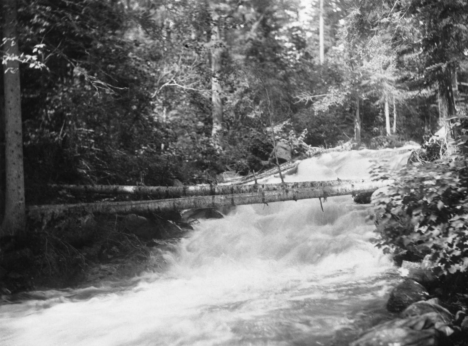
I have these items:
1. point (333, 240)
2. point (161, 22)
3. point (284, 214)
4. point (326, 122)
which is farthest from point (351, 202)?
point (326, 122)

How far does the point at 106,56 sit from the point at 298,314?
623 centimetres

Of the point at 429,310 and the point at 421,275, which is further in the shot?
the point at 421,275

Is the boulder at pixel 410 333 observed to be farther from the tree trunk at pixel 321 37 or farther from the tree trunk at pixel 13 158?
the tree trunk at pixel 321 37

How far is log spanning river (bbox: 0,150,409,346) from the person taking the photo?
4754mm

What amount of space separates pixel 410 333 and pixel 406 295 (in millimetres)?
1287

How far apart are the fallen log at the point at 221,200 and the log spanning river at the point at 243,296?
30.9 inches

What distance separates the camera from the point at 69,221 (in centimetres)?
757

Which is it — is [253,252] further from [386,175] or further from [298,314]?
[386,175]

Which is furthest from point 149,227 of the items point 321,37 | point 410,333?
point 321,37

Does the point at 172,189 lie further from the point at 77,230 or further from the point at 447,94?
the point at 447,94

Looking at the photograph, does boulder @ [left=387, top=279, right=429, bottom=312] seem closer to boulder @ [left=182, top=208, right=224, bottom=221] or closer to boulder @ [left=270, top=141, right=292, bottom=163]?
boulder @ [left=182, top=208, right=224, bottom=221]

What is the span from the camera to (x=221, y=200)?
723 cm

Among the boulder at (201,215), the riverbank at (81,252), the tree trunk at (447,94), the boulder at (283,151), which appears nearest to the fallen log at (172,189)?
the riverbank at (81,252)

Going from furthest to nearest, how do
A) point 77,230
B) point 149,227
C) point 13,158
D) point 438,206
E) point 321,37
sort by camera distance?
point 321,37 → point 149,227 → point 77,230 → point 13,158 → point 438,206
